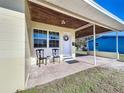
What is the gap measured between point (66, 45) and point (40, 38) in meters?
2.75

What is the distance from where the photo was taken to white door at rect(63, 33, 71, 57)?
10059mm

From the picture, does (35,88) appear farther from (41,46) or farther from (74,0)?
(41,46)

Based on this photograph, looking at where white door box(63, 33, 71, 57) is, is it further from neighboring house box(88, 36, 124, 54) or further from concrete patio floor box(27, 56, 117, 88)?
→ neighboring house box(88, 36, 124, 54)

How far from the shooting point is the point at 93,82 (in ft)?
14.5

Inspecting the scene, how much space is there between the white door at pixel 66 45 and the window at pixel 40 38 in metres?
2.05

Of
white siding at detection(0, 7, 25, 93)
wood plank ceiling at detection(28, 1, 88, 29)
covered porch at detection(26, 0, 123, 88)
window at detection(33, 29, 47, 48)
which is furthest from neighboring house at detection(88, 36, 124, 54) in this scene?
white siding at detection(0, 7, 25, 93)

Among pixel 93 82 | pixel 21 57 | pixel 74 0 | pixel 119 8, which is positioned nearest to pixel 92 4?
pixel 74 0

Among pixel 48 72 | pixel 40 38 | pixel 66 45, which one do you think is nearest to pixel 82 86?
pixel 48 72

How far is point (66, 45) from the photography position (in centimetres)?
1026

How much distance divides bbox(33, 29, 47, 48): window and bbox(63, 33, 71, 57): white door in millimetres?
2045

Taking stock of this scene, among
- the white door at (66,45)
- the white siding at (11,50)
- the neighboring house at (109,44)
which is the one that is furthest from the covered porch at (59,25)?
the neighboring house at (109,44)

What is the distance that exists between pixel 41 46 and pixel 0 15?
210 inches

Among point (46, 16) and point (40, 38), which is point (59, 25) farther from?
point (46, 16)

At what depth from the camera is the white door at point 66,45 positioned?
10.1 metres
